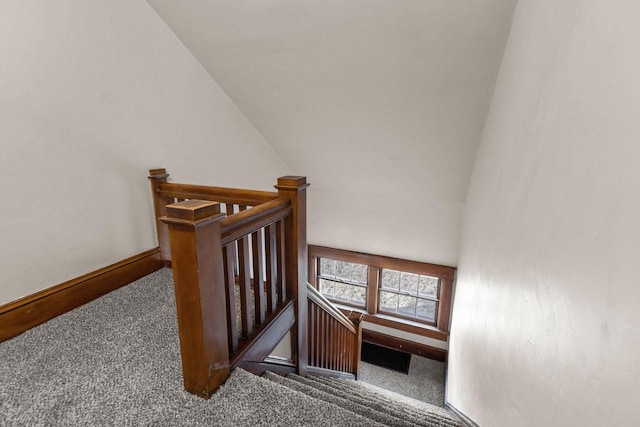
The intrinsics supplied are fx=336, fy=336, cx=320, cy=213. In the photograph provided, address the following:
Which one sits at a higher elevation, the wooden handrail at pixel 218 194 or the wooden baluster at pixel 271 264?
the wooden handrail at pixel 218 194

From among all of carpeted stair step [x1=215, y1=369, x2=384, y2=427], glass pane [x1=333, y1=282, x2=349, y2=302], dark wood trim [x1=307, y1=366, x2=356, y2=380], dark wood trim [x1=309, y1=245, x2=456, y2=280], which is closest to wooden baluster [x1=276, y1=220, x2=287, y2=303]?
carpeted stair step [x1=215, y1=369, x2=384, y2=427]

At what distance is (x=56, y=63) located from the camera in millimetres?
1713

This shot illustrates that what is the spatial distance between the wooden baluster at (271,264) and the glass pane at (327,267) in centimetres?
346

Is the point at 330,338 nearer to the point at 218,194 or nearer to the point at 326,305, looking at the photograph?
the point at 326,305

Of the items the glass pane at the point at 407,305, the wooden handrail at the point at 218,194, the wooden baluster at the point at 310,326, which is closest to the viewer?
the wooden handrail at the point at 218,194

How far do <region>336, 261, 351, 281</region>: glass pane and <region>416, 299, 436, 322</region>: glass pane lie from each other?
43.9 inches

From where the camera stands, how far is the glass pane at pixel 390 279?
496 centimetres

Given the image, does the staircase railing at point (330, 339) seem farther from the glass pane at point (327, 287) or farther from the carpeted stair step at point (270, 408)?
the glass pane at point (327, 287)

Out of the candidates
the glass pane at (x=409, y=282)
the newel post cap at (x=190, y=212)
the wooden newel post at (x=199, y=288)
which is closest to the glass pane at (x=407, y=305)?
the glass pane at (x=409, y=282)

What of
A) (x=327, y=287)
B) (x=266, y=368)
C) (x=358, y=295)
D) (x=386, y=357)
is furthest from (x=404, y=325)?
(x=266, y=368)

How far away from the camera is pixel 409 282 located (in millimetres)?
4910

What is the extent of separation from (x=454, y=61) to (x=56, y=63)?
2.26 m

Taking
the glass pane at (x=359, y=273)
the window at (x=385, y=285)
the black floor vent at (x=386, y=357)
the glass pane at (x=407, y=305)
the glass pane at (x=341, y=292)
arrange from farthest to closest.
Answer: the glass pane at (x=341, y=292), the glass pane at (x=359, y=273), the glass pane at (x=407, y=305), the black floor vent at (x=386, y=357), the window at (x=385, y=285)

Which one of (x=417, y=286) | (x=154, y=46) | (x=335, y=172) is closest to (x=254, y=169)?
(x=335, y=172)
